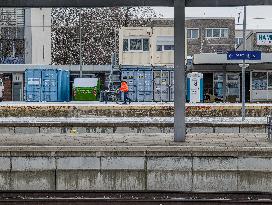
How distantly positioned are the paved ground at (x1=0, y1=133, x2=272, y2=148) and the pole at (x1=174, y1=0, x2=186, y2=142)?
39 centimetres

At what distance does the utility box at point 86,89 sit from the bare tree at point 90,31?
27.3 meters

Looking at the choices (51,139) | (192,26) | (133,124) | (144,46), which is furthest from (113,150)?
(192,26)

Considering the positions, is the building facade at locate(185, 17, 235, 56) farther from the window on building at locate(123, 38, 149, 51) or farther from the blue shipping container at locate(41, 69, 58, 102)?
the blue shipping container at locate(41, 69, 58, 102)

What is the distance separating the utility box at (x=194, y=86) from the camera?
42562mm

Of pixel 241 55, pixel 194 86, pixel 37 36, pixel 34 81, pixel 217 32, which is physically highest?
pixel 217 32

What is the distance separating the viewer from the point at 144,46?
4797 centimetres

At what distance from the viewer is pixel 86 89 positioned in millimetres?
43562

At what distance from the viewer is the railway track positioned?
36.6ft

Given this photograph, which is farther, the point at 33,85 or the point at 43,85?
the point at 43,85

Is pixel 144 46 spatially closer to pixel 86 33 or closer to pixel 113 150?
pixel 86 33

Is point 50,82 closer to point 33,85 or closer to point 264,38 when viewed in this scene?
point 33,85

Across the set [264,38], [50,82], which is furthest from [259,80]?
[50,82]

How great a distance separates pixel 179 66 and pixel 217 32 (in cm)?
5135

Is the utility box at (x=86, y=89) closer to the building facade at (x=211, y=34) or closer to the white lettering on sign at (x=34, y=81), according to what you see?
the white lettering on sign at (x=34, y=81)
